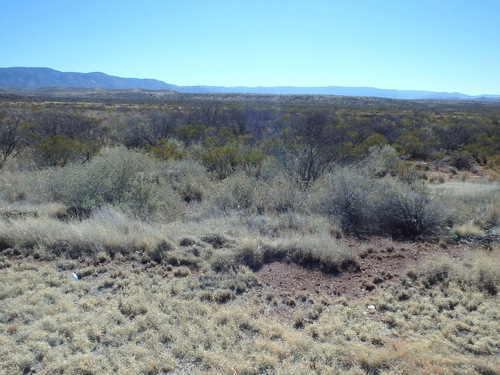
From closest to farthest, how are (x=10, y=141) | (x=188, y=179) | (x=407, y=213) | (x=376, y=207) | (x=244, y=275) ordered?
(x=244, y=275) → (x=407, y=213) → (x=376, y=207) → (x=188, y=179) → (x=10, y=141)

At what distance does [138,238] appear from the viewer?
18.3ft

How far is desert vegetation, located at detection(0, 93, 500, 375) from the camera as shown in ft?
10.4

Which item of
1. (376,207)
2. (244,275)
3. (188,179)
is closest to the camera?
(244,275)

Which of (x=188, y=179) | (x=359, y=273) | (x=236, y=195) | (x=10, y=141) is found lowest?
(x=359, y=273)

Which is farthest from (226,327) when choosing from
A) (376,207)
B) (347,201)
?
(376,207)

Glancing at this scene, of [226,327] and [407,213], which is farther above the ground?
[407,213]

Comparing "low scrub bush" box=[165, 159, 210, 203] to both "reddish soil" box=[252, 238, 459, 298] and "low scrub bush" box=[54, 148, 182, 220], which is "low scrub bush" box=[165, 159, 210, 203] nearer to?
"low scrub bush" box=[54, 148, 182, 220]

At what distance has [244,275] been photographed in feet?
15.4

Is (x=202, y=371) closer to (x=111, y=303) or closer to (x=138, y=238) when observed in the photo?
(x=111, y=303)

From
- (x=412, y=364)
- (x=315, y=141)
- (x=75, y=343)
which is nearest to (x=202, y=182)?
(x=315, y=141)

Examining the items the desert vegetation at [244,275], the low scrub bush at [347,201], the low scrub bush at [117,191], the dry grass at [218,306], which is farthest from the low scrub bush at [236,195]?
the low scrub bush at [347,201]

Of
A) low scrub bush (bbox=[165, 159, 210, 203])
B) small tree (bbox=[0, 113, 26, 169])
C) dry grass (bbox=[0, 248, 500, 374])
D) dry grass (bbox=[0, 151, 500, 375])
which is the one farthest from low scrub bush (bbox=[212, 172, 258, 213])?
small tree (bbox=[0, 113, 26, 169])

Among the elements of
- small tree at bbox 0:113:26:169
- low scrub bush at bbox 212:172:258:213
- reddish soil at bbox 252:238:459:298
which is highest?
small tree at bbox 0:113:26:169

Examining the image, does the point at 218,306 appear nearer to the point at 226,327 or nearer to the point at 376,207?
the point at 226,327
